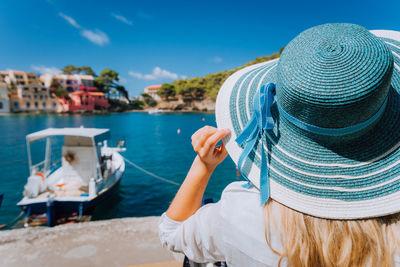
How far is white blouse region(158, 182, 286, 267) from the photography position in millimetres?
652

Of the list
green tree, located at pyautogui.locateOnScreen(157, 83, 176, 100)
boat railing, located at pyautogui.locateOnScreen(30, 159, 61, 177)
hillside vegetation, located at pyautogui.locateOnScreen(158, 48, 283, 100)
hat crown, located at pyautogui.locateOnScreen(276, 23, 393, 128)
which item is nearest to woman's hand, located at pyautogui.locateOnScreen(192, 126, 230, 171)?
hat crown, located at pyautogui.locateOnScreen(276, 23, 393, 128)

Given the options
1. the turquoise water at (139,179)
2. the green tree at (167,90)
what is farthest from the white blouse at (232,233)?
the green tree at (167,90)

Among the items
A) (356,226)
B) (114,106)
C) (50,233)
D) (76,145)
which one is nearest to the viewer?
(356,226)

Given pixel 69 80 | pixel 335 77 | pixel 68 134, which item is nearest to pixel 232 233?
pixel 335 77

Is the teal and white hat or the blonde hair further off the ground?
the teal and white hat

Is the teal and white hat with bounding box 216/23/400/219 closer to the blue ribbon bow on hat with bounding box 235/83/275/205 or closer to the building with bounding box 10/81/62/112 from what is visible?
the blue ribbon bow on hat with bounding box 235/83/275/205

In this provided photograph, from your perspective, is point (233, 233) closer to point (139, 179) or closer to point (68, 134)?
point (68, 134)

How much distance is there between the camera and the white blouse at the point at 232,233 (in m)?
0.65

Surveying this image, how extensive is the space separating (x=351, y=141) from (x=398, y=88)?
0.74ft

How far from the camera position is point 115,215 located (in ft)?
26.7

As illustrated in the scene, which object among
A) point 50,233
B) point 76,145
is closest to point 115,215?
point 76,145

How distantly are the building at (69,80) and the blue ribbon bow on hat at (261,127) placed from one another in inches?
2844

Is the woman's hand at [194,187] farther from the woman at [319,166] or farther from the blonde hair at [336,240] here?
the blonde hair at [336,240]

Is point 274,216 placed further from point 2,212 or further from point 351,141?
point 2,212
